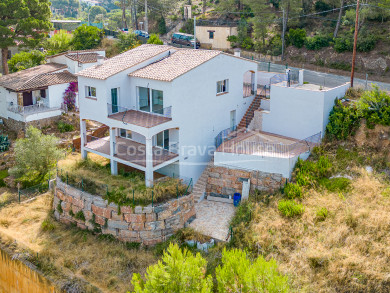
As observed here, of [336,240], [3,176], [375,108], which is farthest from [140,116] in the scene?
[375,108]

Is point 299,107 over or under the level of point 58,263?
over

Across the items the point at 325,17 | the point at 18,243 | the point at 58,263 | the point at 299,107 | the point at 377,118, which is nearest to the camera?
the point at 58,263

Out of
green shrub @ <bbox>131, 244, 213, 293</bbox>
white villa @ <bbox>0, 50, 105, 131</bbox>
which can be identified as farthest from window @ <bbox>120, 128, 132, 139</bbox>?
green shrub @ <bbox>131, 244, 213, 293</bbox>

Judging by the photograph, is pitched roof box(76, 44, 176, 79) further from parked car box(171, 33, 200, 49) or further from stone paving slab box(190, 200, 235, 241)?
parked car box(171, 33, 200, 49)

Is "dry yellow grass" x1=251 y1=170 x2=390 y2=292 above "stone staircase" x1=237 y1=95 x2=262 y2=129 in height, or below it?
below

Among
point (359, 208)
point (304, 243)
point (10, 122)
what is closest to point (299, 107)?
point (359, 208)

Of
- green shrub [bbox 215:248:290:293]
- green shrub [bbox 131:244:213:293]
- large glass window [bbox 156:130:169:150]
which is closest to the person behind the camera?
green shrub [bbox 215:248:290:293]

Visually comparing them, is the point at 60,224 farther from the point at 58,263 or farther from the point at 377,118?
the point at 377,118
